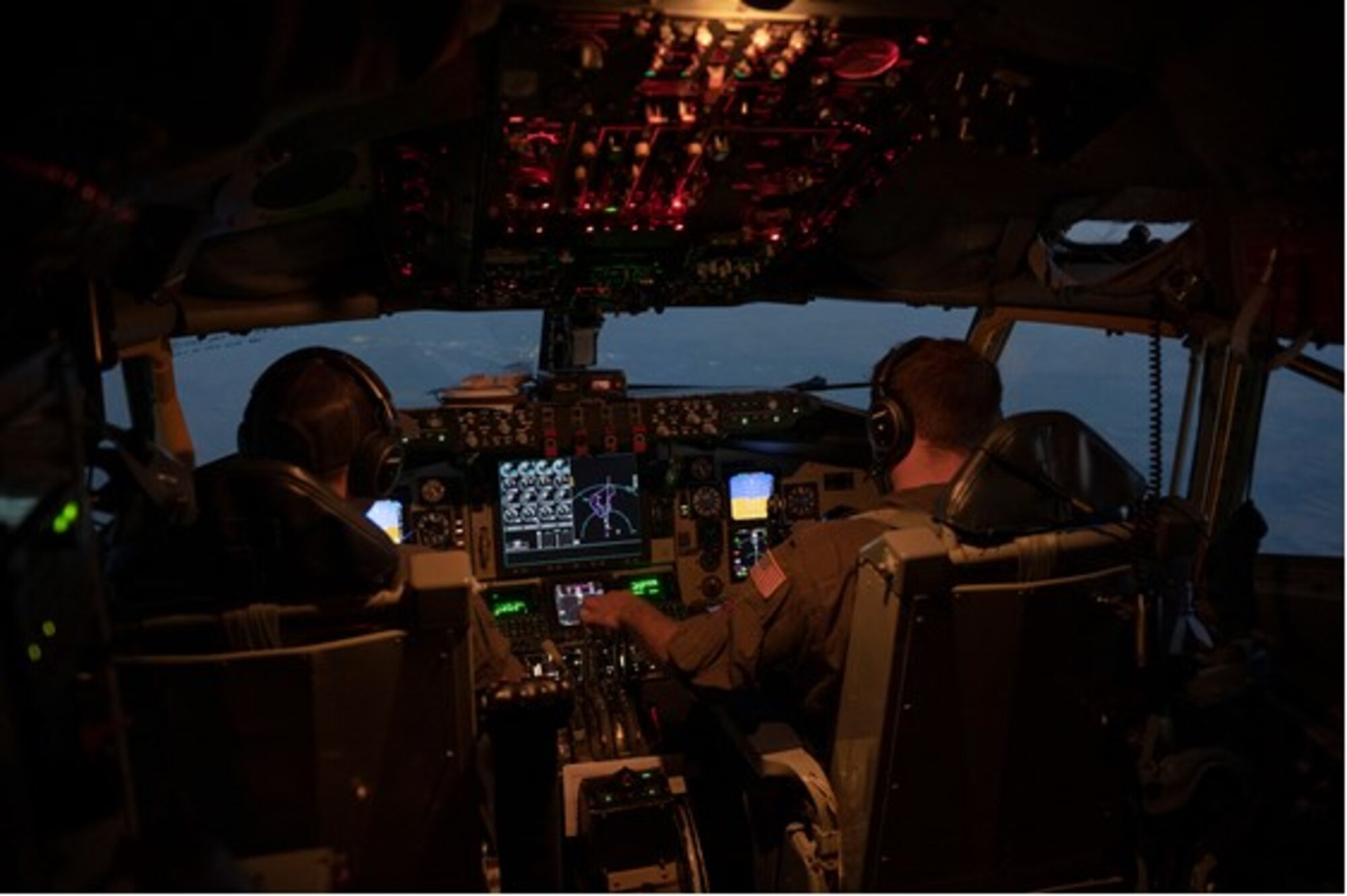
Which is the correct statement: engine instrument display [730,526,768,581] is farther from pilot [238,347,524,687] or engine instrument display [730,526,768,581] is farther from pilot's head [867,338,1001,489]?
pilot [238,347,524,687]

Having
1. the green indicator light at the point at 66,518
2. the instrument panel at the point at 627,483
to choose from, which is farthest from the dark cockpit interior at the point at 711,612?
the instrument panel at the point at 627,483

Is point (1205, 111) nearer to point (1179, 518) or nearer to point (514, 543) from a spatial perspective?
point (1179, 518)

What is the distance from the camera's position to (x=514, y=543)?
11.2 feet

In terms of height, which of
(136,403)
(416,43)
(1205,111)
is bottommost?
(136,403)

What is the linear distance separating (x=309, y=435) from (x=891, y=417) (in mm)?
1099

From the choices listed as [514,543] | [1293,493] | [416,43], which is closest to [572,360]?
[514,543]

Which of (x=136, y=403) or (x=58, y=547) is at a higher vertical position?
(x=136, y=403)

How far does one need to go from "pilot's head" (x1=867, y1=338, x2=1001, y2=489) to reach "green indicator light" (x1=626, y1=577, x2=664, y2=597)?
70.8 inches

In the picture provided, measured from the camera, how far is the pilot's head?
73.3 inches

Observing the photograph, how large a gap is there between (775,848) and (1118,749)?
2.30 ft

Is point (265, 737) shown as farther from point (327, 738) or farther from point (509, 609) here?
point (509, 609)

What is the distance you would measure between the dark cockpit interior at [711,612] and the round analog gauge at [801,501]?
1.16 meters

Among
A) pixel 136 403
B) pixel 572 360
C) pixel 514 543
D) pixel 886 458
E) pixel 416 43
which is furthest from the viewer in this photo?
pixel 572 360

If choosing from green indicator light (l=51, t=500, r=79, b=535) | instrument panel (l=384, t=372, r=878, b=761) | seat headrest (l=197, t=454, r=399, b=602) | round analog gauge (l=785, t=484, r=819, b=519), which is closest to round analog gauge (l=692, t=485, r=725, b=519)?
instrument panel (l=384, t=372, r=878, b=761)
